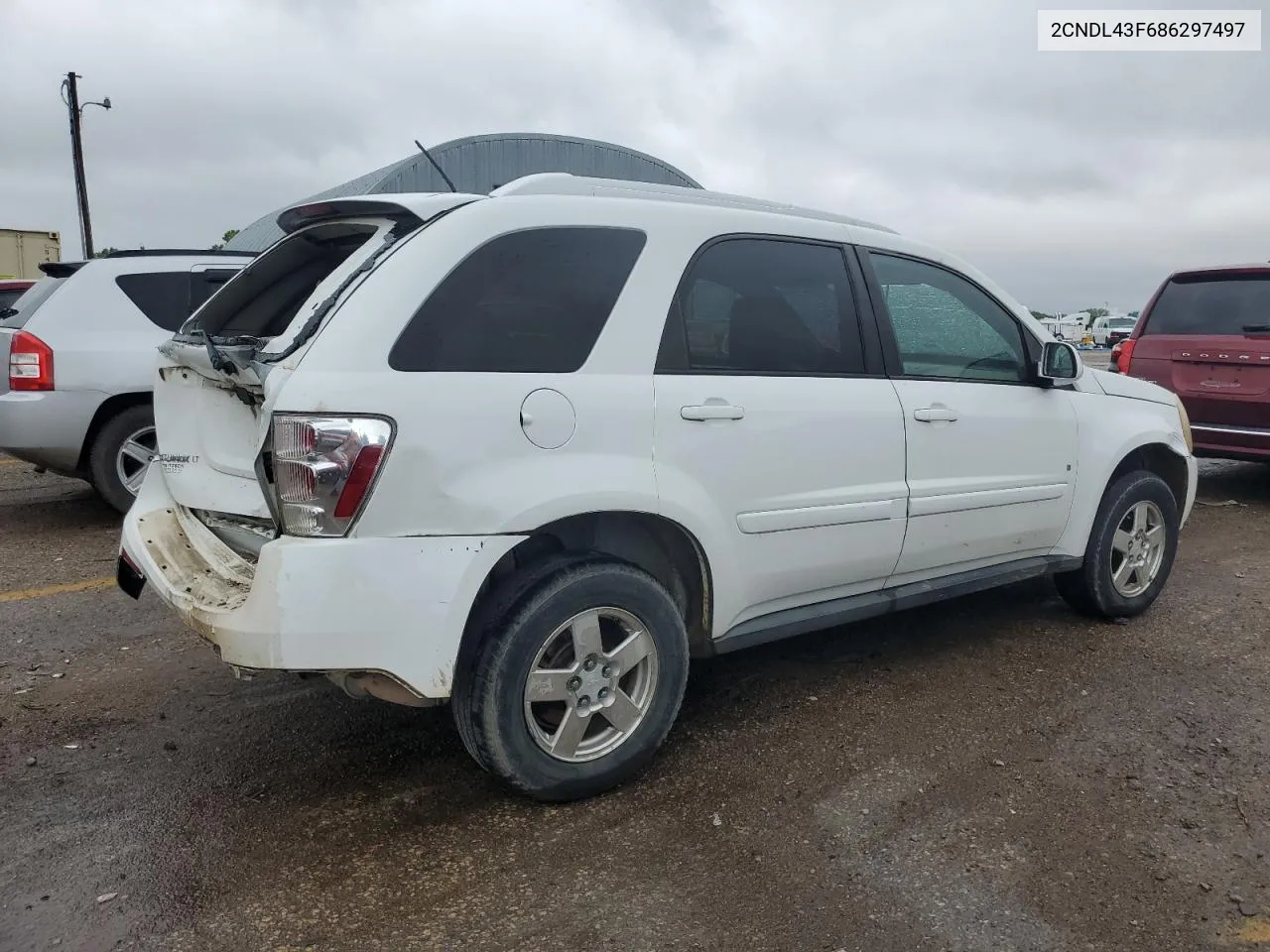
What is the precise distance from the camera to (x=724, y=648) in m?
3.28

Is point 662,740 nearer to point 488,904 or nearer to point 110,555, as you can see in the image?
point 488,904

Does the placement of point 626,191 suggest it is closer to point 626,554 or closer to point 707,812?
point 626,554

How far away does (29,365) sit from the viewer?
623 centimetres

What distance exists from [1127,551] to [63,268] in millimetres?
6563

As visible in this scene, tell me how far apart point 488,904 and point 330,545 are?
3.19ft

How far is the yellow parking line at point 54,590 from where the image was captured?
16.6ft

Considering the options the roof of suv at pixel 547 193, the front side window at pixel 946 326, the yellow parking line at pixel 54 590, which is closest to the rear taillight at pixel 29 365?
the yellow parking line at pixel 54 590

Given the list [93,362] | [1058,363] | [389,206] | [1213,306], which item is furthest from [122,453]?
[1213,306]

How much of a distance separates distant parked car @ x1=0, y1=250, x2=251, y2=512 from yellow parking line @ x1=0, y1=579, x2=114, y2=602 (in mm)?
1018

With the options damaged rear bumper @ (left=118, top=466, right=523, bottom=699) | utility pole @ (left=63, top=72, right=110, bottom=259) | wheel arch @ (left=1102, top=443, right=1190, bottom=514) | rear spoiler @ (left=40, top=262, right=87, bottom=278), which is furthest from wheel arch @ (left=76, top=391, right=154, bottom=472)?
utility pole @ (left=63, top=72, right=110, bottom=259)

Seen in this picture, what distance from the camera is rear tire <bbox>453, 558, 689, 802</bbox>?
2.76 meters

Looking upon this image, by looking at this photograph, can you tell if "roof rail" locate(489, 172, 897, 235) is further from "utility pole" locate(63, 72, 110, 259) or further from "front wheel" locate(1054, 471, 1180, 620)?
"utility pole" locate(63, 72, 110, 259)

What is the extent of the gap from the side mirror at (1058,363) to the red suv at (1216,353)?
4012 millimetres

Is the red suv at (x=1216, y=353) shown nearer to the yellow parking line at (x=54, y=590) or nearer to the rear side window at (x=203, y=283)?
the rear side window at (x=203, y=283)
